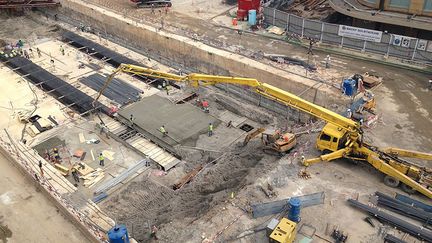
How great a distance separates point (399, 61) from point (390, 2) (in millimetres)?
5719

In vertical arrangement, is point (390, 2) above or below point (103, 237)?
above

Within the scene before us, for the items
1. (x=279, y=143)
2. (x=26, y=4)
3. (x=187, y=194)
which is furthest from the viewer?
(x=26, y=4)

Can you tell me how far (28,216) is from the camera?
22.5 m

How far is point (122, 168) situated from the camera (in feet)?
87.1

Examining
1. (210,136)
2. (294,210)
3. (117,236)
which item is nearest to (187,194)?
(210,136)

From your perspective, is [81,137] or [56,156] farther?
[81,137]

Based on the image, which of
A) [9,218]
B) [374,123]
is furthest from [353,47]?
[9,218]

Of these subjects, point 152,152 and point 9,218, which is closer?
point 9,218

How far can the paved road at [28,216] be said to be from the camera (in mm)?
21219

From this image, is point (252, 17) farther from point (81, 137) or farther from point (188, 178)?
point (188, 178)

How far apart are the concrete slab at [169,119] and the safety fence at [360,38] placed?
13.8 metres

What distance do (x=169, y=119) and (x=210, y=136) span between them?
3592mm

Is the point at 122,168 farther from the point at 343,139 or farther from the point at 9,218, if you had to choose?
the point at 343,139

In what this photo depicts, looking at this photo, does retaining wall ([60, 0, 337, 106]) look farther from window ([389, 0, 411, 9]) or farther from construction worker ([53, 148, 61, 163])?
construction worker ([53, 148, 61, 163])
